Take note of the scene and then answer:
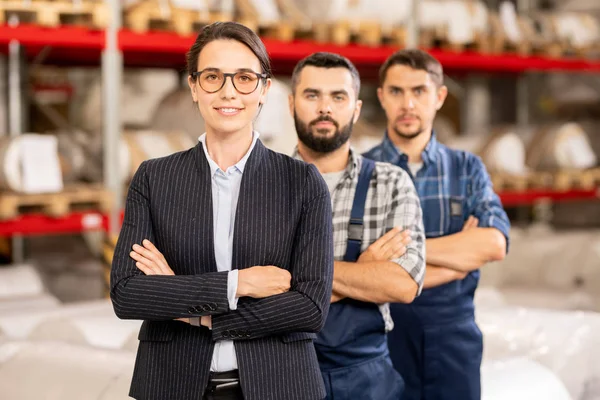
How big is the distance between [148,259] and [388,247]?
92 cm

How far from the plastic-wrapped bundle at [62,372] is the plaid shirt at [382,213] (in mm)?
1255

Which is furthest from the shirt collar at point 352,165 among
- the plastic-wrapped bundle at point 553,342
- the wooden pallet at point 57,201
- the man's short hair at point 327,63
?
the wooden pallet at point 57,201

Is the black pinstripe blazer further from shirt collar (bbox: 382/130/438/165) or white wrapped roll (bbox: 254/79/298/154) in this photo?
white wrapped roll (bbox: 254/79/298/154)

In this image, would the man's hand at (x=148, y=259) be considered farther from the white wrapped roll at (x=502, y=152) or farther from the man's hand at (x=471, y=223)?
the white wrapped roll at (x=502, y=152)

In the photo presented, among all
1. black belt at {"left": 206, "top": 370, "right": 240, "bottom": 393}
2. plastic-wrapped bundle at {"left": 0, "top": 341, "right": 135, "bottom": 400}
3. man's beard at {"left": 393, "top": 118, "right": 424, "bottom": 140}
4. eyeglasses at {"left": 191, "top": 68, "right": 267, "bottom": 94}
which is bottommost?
plastic-wrapped bundle at {"left": 0, "top": 341, "right": 135, "bottom": 400}

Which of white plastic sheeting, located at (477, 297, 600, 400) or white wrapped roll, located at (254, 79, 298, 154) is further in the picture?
white wrapped roll, located at (254, 79, 298, 154)

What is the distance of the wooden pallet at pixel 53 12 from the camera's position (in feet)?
18.4

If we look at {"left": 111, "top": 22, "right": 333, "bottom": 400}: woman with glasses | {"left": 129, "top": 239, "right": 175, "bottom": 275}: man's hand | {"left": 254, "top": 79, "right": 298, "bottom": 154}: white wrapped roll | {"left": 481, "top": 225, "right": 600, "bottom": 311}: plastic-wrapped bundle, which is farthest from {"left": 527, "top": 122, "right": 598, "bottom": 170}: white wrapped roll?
{"left": 129, "top": 239, "right": 175, "bottom": 275}: man's hand

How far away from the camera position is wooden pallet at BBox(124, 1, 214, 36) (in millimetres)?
6098

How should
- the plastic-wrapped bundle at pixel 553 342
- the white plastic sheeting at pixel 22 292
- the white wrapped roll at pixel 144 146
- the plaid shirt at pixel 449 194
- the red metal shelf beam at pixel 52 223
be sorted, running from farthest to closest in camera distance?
the white wrapped roll at pixel 144 146
the red metal shelf beam at pixel 52 223
the white plastic sheeting at pixel 22 292
the plastic-wrapped bundle at pixel 553 342
the plaid shirt at pixel 449 194

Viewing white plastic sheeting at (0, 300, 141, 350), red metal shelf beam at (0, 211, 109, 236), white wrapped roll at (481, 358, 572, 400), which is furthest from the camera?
red metal shelf beam at (0, 211, 109, 236)

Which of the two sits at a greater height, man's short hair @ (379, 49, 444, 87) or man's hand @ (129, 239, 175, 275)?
man's short hair @ (379, 49, 444, 87)

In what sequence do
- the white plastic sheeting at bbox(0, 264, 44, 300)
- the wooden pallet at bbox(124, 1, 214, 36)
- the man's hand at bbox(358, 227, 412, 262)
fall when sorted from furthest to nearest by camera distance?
the wooden pallet at bbox(124, 1, 214, 36) → the white plastic sheeting at bbox(0, 264, 44, 300) → the man's hand at bbox(358, 227, 412, 262)

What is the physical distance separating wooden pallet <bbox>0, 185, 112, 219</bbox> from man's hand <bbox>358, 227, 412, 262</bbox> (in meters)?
3.49
